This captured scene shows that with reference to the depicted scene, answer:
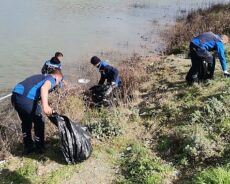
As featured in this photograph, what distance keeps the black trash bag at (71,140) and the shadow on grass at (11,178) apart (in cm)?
73

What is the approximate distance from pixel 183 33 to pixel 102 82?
23.6 ft

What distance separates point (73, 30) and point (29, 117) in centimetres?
1407

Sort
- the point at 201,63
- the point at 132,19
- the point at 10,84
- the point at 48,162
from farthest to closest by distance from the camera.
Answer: the point at 132,19
the point at 10,84
the point at 201,63
the point at 48,162

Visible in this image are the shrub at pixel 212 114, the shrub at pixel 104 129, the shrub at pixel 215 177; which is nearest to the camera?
the shrub at pixel 215 177

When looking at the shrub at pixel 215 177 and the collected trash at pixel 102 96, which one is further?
the collected trash at pixel 102 96

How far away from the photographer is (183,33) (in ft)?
52.0

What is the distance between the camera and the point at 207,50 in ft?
29.7

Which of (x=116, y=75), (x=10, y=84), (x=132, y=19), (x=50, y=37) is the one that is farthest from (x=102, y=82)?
(x=132, y=19)

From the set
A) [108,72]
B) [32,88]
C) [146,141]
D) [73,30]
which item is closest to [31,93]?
[32,88]

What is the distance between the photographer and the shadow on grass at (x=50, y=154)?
6.59 metres

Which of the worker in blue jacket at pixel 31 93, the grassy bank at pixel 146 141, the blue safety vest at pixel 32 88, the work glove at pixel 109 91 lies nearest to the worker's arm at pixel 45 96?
the worker in blue jacket at pixel 31 93

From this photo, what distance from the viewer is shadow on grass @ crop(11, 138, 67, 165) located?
659cm

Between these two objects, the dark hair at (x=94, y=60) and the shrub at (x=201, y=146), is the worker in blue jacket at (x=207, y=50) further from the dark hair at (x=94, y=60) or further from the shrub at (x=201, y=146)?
the shrub at (x=201, y=146)

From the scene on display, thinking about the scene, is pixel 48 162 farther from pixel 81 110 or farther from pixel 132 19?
pixel 132 19
